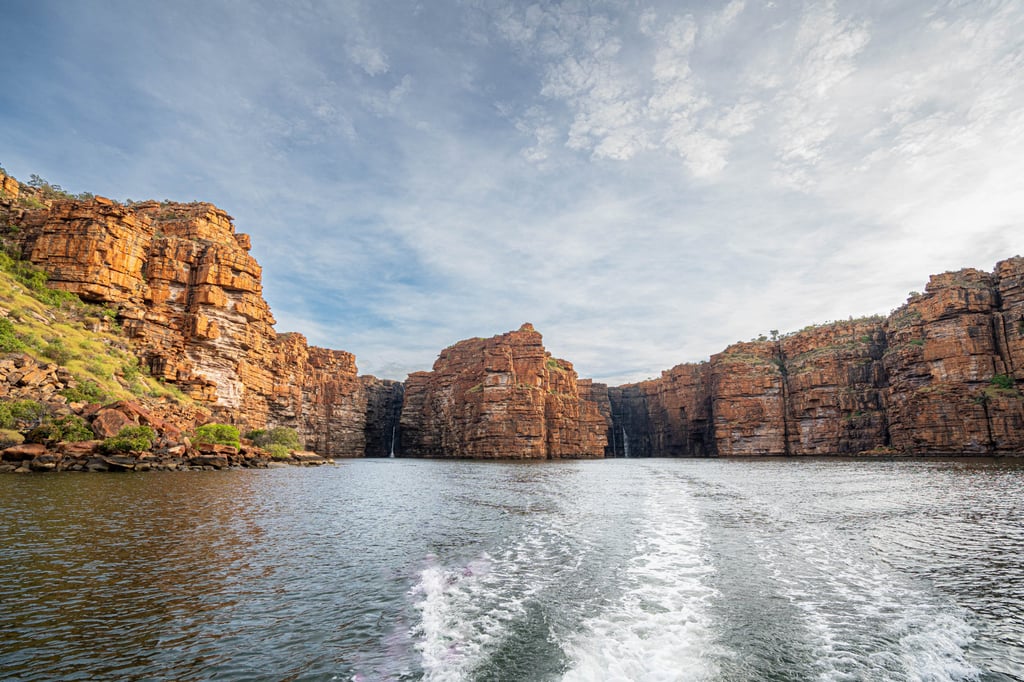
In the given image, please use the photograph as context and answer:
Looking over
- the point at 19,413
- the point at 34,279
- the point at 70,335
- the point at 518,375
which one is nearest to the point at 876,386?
the point at 518,375

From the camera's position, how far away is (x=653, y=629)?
8.87 m

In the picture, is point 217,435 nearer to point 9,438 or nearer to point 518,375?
point 9,438

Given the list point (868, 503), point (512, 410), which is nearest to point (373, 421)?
point (512, 410)

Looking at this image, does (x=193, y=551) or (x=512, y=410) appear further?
(x=512, y=410)

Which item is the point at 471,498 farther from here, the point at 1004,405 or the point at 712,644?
the point at 1004,405

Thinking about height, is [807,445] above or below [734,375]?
below

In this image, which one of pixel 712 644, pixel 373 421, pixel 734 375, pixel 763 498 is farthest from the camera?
pixel 373 421

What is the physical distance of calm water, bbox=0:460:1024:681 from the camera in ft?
23.7

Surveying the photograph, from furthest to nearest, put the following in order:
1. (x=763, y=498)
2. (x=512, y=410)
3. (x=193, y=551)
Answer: (x=512, y=410)
(x=763, y=498)
(x=193, y=551)

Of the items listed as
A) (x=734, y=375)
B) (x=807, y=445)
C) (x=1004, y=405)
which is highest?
(x=734, y=375)

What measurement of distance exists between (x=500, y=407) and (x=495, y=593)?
95857mm

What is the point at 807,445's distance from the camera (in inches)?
4176

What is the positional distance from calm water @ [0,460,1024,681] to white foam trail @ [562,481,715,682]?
0.18 ft

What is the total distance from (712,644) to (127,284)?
66.3 meters
